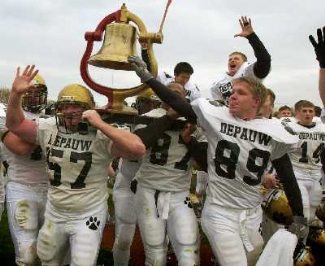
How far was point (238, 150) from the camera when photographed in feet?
13.3

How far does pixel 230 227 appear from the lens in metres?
3.99

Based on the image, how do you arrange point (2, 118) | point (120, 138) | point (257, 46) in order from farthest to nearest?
point (257, 46)
point (2, 118)
point (120, 138)

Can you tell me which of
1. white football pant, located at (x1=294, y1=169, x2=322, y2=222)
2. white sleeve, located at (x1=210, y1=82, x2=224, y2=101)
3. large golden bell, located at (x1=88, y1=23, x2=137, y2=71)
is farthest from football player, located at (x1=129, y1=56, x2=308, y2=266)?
white football pant, located at (x1=294, y1=169, x2=322, y2=222)

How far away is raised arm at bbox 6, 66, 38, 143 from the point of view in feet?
12.8

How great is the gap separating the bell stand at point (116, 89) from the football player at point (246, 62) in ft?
4.46

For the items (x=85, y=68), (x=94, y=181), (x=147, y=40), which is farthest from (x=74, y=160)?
(x=147, y=40)

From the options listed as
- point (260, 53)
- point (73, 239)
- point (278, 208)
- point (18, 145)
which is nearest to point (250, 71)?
point (260, 53)

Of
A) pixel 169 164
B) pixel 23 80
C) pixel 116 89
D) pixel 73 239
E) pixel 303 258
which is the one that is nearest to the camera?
pixel 23 80

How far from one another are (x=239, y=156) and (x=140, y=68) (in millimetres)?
1033

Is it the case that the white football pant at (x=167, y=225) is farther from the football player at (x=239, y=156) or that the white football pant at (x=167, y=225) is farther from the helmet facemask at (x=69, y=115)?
the helmet facemask at (x=69, y=115)

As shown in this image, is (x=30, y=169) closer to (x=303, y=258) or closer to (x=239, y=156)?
(x=239, y=156)

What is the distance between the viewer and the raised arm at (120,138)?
367cm

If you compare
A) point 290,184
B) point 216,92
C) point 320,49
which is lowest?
point 290,184

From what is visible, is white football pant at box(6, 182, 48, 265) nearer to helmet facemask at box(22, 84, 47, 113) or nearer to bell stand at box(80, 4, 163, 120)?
helmet facemask at box(22, 84, 47, 113)
